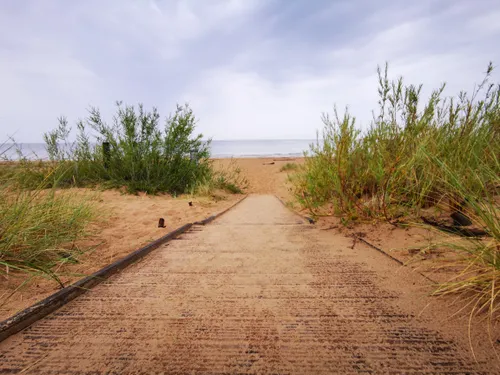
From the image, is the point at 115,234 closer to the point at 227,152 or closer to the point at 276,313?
the point at 276,313

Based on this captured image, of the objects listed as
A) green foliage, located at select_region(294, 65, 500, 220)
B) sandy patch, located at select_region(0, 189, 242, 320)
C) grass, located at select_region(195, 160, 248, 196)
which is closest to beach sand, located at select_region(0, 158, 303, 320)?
sandy patch, located at select_region(0, 189, 242, 320)

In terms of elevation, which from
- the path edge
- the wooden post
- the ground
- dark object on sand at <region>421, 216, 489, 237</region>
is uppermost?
the wooden post

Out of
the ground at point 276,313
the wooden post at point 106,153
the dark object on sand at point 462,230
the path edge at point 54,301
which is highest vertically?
the wooden post at point 106,153

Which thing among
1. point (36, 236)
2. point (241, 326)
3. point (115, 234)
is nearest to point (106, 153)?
point (115, 234)

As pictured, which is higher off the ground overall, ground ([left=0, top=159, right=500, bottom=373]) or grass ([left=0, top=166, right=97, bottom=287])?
grass ([left=0, top=166, right=97, bottom=287])

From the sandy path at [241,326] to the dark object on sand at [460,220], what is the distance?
118cm

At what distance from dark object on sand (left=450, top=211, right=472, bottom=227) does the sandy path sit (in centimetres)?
118

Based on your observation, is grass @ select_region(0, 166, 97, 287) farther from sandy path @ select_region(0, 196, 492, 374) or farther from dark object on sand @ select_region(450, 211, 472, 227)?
dark object on sand @ select_region(450, 211, 472, 227)

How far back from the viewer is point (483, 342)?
137cm

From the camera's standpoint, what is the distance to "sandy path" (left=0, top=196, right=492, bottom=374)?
49.9 inches

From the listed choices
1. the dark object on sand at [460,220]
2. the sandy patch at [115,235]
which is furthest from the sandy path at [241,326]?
the dark object on sand at [460,220]

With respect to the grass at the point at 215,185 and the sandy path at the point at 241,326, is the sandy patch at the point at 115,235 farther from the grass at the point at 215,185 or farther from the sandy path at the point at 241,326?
the grass at the point at 215,185

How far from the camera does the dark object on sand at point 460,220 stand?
9.71 feet

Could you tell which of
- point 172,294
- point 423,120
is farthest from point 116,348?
point 423,120
